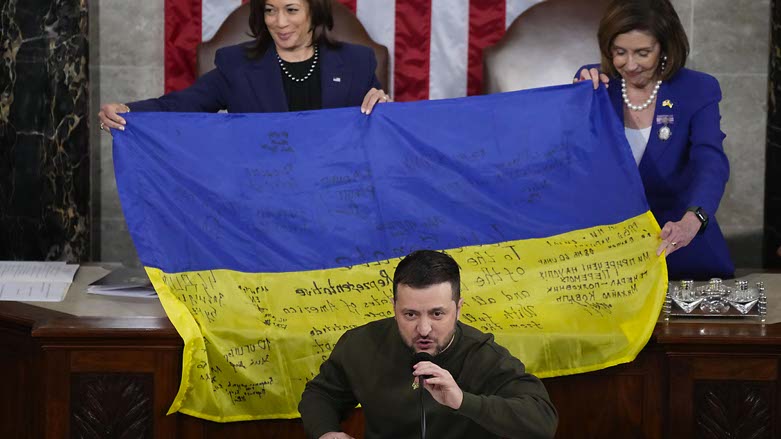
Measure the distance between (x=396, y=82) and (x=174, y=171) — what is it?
7.54ft

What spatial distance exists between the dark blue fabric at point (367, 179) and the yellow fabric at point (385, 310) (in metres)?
0.07

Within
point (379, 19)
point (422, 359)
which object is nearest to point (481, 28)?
point (379, 19)

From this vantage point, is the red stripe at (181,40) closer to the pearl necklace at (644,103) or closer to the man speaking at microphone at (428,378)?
the pearl necklace at (644,103)

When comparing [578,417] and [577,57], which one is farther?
[577,57]

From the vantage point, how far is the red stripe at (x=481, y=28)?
6.43 meters

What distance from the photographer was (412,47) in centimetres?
646

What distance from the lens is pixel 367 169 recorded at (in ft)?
14.5

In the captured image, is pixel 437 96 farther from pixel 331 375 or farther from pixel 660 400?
pixel 331 375

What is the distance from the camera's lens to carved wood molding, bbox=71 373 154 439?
3.98 metres

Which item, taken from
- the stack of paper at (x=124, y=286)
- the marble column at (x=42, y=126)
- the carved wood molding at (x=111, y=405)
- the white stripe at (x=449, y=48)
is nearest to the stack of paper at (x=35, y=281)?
the stack of paper at (x=124, y=286)

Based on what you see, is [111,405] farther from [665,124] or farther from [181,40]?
[181,40]

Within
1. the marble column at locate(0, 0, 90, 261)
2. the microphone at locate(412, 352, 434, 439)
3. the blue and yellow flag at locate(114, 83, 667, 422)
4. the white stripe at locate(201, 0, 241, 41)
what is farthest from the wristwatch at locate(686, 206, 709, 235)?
the marble column at locate(0, 0, 90, 261)

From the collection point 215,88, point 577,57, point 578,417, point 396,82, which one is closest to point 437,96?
point 396,82

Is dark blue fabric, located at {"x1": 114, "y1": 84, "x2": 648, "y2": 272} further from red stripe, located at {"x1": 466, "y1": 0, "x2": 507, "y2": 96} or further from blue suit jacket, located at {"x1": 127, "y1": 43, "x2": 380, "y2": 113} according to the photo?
red stripe, located at {"x1": 466, "y1": 0, "x2": 507, "y2": 96}
